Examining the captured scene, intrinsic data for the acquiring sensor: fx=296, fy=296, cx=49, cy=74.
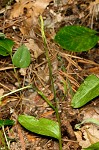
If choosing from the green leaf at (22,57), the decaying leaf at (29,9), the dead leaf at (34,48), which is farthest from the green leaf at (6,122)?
the decaying leaf at (29,9)

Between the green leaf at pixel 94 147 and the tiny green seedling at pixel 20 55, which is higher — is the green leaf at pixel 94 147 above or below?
below

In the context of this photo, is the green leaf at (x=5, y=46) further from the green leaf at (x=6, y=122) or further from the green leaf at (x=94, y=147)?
the green leaf at (x=94, y=147)

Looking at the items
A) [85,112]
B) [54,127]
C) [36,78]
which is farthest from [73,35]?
[54,127]

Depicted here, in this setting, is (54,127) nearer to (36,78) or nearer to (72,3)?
(36,78)

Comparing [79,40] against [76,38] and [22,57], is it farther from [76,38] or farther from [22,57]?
[22,57]

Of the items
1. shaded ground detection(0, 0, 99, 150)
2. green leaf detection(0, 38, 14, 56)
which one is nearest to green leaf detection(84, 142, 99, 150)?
shaded ground detection(0, 0, 99, 150)

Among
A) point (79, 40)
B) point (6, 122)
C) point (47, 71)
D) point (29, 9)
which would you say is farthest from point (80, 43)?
point (6, 122)
